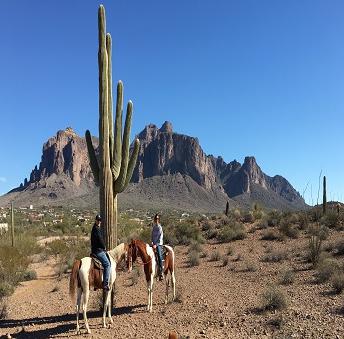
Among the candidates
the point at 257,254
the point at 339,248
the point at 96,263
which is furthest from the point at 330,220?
the point at 96,263

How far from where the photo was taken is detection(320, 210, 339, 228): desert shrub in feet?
77.4

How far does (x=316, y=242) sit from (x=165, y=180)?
93.5 meters

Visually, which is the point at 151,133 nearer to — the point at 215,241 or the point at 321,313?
the point at 215,241

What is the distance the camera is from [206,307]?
37.5ft

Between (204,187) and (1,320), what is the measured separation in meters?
108

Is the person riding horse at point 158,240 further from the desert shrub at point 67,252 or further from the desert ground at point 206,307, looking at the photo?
the desert shrub at point 67,252

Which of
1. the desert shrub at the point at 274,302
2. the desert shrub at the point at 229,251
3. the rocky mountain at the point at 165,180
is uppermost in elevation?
the rocky mountain at the point at 165,180

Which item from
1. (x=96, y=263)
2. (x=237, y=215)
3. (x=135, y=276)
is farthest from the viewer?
(x=237, y=215)

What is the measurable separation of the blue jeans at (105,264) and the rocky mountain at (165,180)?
80.7 meters

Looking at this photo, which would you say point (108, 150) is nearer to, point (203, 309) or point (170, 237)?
point (203, 309)

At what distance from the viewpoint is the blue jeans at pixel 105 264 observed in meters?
9.81

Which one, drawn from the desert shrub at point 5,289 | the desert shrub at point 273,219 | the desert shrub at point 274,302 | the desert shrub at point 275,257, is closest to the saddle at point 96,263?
the desert shrub at point 274,302

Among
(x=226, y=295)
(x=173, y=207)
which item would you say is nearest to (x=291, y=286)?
(x=226, y=295)

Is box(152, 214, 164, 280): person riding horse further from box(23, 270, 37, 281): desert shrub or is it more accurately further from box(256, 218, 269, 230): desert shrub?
box(256, 218, 269, 230): desert shrub
